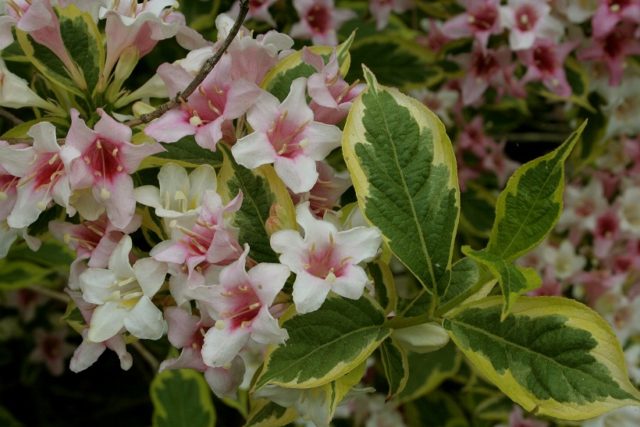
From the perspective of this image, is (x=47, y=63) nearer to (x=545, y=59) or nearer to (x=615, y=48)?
(x=545, y=59)

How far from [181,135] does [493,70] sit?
2.97 ft

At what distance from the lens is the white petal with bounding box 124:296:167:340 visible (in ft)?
2.68

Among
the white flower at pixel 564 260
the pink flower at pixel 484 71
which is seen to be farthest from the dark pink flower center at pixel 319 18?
the white flower at pixel 564 260

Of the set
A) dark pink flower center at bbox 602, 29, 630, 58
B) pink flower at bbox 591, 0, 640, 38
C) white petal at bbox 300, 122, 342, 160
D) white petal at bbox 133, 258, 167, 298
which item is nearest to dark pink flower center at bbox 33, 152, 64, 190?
white petal at bbox 133, 258, 167, 298

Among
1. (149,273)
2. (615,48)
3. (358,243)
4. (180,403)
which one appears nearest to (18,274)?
(180,403)

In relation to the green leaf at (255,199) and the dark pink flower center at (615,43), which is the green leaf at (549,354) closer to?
the green leaf at (255,199)

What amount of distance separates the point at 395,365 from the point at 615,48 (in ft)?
3.12

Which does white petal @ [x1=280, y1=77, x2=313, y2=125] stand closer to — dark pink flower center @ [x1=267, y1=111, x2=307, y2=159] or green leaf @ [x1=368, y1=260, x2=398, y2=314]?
dark pink flower center @ [x1=267, y1=111, x2=307, y2=159]

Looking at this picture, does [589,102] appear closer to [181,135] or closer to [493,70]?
[493,70]

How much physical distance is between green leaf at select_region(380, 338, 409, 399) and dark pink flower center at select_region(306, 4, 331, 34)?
2.58ft

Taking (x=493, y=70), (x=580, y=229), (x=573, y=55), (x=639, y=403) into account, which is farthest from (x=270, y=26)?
(x=639, y=403)

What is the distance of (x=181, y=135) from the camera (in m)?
0.82

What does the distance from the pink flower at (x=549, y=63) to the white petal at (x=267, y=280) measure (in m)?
0.88

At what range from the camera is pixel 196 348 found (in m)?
0.86
